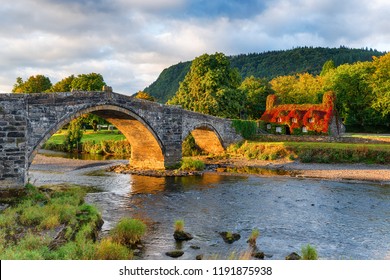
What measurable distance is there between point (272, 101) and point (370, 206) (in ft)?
133

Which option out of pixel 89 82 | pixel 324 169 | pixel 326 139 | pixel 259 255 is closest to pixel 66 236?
pixel 259 255

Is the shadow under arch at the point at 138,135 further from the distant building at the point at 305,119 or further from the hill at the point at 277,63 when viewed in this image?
the hill at the point at 277,63

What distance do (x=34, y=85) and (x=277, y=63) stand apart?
106131 millimetres

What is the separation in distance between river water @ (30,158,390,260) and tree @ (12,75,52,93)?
6134 cm

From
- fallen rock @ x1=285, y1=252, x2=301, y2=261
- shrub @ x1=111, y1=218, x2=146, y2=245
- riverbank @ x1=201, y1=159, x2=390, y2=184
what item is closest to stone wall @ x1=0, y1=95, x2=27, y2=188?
shrub @ x1=111, y1=218, x2=146, y2=245

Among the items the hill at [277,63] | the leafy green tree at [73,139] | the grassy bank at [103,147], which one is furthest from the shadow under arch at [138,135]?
the hill at [277,63]

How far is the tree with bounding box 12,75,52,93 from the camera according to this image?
85.9 m

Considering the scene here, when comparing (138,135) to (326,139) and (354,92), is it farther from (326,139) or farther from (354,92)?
(354,92)

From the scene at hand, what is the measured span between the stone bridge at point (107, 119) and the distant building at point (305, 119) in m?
11.6

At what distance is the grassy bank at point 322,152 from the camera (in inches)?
1448

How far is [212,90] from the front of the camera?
53.8 meters

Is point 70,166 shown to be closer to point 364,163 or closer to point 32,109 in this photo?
point 32,109

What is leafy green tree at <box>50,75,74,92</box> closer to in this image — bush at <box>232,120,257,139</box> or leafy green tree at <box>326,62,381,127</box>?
bush at <box>232,120,257,139</box>

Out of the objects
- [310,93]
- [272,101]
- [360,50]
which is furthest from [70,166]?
[360,50]
